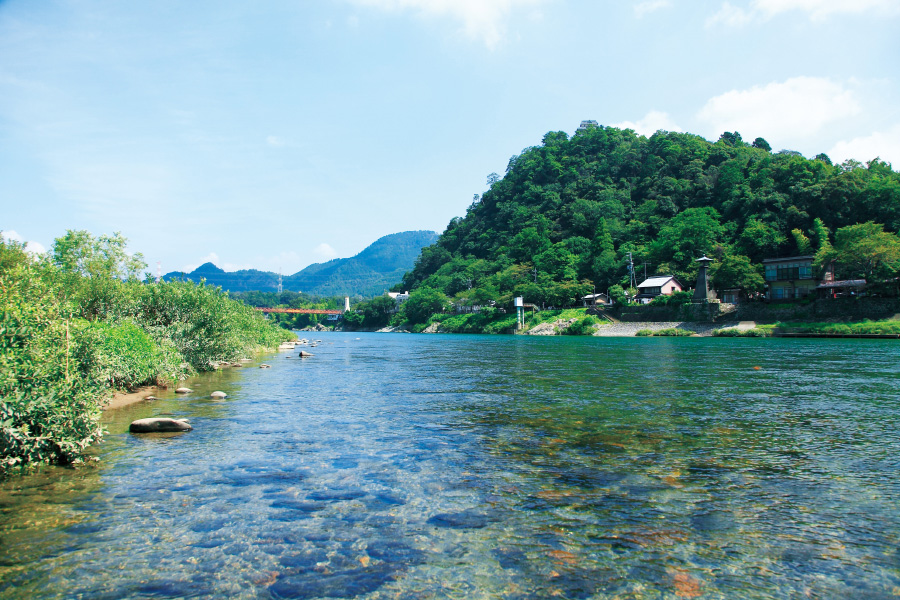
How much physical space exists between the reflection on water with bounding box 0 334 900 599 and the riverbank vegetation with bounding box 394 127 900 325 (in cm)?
7089

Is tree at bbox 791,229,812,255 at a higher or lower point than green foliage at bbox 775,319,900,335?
higher

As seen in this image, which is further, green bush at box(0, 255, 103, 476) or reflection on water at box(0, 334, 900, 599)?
green bush at box(0, 255, 103, 476)

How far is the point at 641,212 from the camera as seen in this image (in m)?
128

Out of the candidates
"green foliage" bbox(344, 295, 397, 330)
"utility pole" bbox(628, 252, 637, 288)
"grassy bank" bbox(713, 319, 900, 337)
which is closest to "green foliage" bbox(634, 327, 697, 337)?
"grassy bank" bbox(713, 319, 900, 337)

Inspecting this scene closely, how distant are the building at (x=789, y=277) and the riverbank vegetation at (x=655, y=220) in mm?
2794

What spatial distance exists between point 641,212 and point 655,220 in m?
6.86

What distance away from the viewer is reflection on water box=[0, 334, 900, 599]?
6215mm

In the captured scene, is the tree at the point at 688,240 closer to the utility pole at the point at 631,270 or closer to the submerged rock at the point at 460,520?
the utility pole at the point at 631,270

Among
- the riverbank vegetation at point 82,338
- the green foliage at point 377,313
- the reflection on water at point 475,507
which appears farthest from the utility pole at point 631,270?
the green foliage at point 377,313

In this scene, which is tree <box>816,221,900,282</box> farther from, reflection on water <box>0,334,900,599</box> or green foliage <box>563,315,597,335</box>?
reflection on water <box>0,334,900,599</box>

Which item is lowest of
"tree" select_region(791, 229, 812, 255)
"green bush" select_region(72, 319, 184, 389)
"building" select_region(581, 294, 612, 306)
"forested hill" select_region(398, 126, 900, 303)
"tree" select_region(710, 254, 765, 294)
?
"green bush" select_region(72, 319, 184, 389)

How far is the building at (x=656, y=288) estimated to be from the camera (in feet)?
304

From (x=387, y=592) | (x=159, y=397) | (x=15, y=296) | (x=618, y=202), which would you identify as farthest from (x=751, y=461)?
(x=618, y=202)

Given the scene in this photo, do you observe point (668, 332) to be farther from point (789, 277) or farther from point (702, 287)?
point (789, 277)
